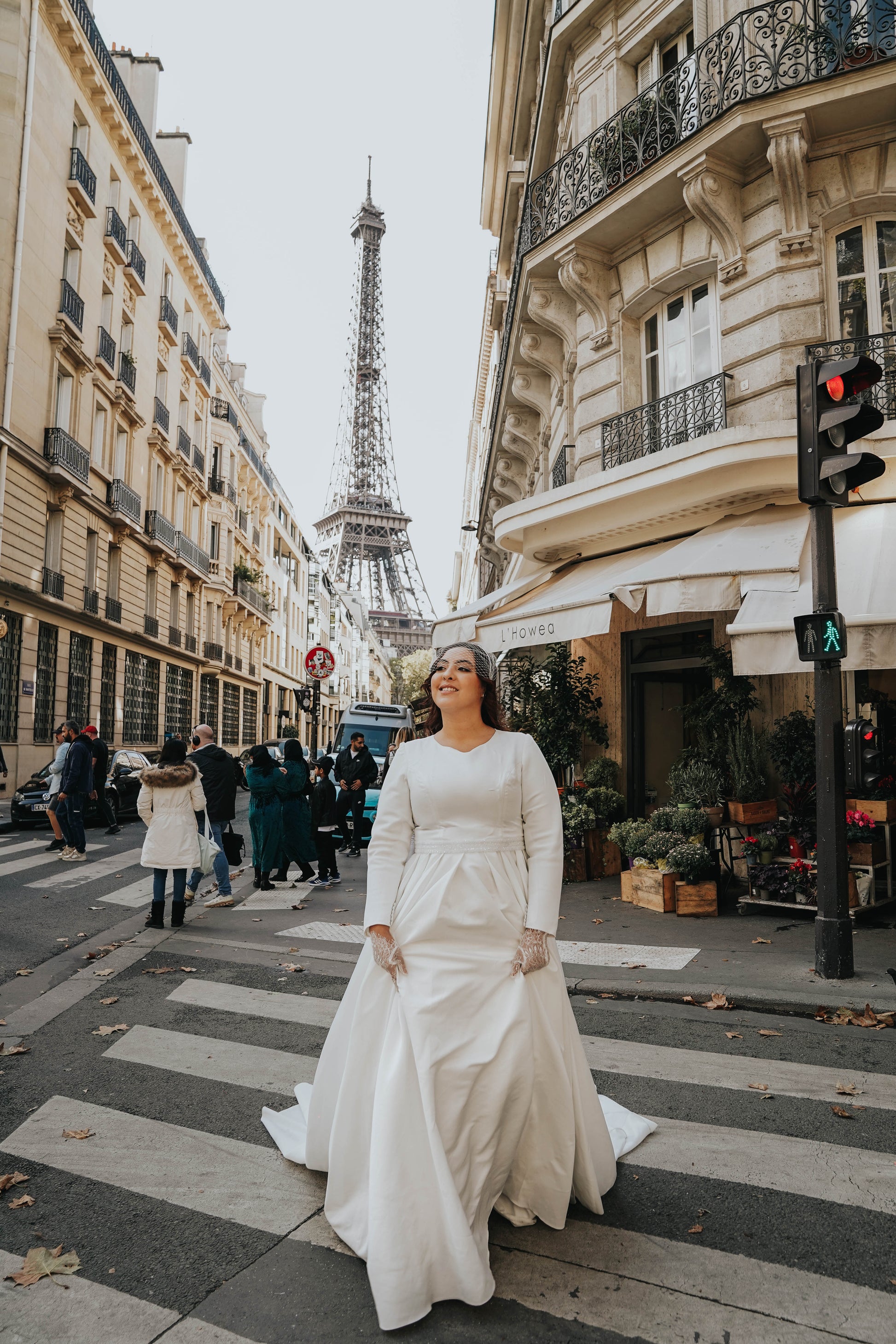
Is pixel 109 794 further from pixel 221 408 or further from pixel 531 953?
pixel 221 408

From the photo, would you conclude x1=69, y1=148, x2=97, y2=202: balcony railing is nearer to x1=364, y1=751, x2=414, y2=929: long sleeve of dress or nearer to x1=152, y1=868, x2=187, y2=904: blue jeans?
x1=152, y1=868, x2=187, y2=904: blue jeans

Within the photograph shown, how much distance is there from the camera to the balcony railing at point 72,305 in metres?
24.9

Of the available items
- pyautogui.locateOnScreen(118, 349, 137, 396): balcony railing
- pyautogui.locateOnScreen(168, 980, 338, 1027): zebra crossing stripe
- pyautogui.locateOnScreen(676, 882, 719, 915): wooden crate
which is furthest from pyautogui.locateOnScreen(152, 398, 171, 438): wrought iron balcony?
pyautogui.locateOnScreen(168, 980, 338, 1027): zebra crossing stripe

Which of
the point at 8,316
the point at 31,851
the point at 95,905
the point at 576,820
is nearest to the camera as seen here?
the point at 95,905

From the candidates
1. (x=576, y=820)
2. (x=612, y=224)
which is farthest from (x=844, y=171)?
(x=576, y=820)

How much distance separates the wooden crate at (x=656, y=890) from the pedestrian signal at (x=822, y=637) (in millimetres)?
3079

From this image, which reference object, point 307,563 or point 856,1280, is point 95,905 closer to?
point 856,1280

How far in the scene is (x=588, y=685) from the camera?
1161cm

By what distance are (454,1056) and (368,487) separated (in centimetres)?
9370

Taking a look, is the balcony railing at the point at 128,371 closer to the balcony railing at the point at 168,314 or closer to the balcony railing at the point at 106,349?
the balcony railing at the point at 106,349

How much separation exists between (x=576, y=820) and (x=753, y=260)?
21.0 ft

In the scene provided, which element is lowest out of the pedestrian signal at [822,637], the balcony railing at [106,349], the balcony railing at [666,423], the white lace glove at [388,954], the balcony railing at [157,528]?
the white lace glove at [388,954]

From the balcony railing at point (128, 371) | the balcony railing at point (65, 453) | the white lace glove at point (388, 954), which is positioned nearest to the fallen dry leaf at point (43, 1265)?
the white lace glove at point (388, 954)

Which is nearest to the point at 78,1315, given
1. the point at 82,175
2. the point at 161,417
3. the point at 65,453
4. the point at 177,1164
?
the point at 177,1164
